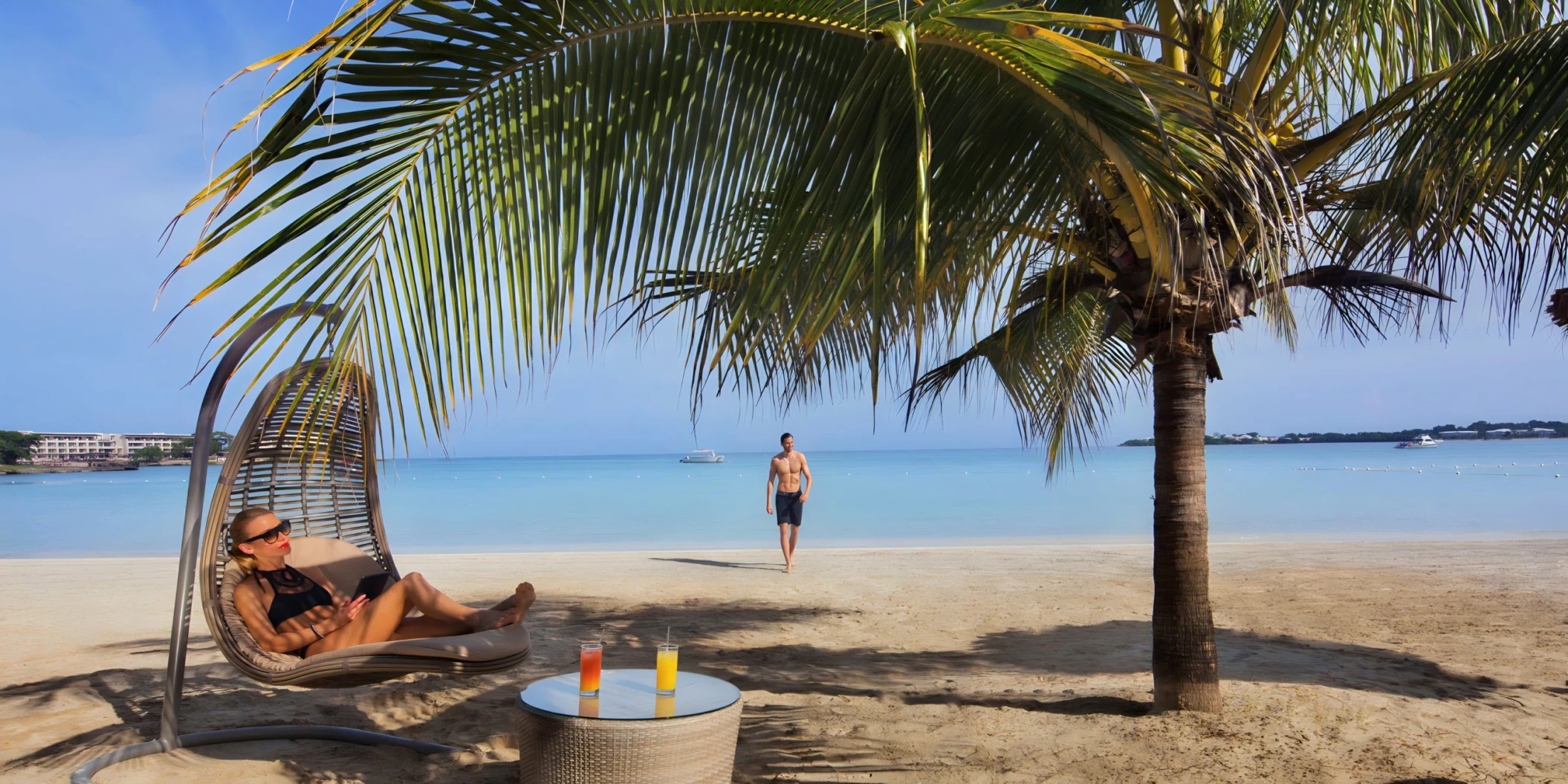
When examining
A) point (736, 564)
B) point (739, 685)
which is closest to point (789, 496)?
point (736, 564)

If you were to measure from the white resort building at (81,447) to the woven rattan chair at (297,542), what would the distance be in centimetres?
4917

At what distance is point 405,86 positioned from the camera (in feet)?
6.45

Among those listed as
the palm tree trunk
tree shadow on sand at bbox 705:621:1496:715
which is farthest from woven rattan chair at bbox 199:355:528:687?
the palm tree trunk

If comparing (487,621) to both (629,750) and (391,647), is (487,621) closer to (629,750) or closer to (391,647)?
(391,647)

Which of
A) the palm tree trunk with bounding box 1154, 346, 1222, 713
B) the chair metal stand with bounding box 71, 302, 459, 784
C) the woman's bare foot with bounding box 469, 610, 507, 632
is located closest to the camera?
the chair metal stand with bounding box 71, 302, 459, 784

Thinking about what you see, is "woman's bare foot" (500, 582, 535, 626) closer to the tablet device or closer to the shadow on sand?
the shadow on sand

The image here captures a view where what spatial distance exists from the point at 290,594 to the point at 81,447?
65.8 m

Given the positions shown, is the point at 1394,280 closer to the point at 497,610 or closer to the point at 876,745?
the point at 876,745

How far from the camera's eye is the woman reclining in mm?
3170

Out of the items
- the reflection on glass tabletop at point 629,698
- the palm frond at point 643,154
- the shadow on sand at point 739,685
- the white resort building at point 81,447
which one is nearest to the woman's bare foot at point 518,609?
the reflection on glass tabletop at point 629,698

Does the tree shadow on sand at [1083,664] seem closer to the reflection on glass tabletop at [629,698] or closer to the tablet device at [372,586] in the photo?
the reflection on glass tabletop at [629,698]

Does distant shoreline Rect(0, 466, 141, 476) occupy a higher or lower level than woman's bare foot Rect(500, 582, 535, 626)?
lower

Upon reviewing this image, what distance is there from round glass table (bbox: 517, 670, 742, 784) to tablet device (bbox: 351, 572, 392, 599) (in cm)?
112

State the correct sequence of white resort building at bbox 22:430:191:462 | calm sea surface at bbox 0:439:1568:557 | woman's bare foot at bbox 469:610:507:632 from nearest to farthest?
woman's bare foot at bbox 469:610:507:632 → calm sea surface at bbox 0:439:1568:557 → white resort building at bbox 22:430:191:462
